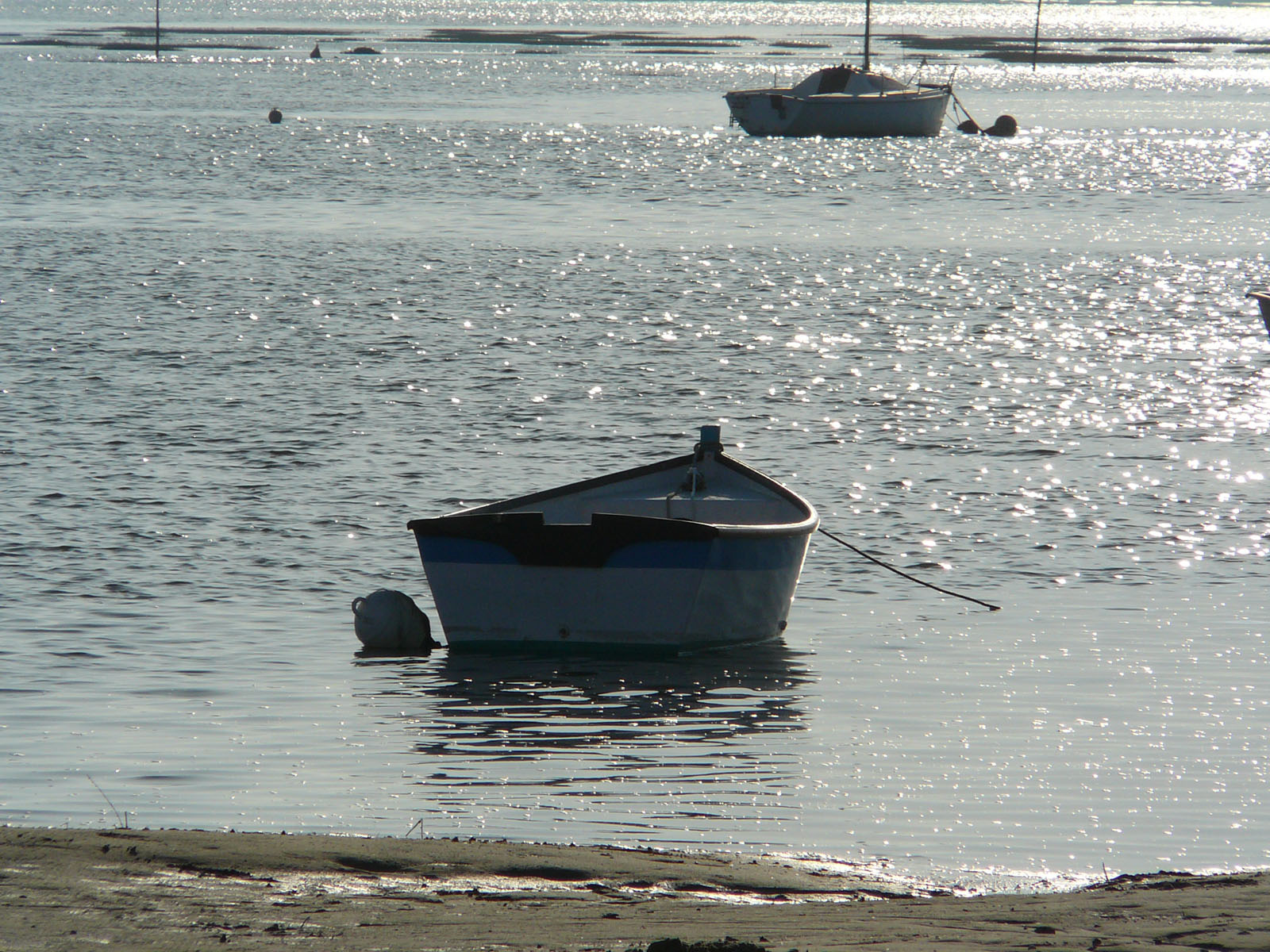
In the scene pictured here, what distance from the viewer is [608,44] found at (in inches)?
6009

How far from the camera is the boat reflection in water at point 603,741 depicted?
29.7 feet

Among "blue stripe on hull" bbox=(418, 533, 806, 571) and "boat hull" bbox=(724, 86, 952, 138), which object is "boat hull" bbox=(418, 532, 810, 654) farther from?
"boat hull" bbox=(724, 86, 952, 138)

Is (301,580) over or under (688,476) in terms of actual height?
under

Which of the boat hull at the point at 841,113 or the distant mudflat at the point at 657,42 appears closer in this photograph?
the boat hull at the point at 841,113

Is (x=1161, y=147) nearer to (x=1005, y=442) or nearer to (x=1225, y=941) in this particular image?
(x=1005, y=442)

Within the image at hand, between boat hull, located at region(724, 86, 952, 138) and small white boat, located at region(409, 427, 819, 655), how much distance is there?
56440 mm

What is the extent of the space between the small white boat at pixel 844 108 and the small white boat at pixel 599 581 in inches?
2223

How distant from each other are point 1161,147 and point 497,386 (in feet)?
177

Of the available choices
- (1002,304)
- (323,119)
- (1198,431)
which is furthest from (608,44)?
(1198,431)

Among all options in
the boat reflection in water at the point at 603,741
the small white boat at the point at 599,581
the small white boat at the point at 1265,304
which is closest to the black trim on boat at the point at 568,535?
the small white boat at the point at 599,581

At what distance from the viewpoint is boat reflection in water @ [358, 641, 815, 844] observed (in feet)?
29.7

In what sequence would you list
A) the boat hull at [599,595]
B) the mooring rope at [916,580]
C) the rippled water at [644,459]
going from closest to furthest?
1. the rippled water at [644,459]
2. the boat hull at [599,595]
3. the mooring rope at [916,580]

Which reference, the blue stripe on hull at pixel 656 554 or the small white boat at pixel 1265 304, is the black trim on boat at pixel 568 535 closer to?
the blue stripe on hull at pixel 656 554

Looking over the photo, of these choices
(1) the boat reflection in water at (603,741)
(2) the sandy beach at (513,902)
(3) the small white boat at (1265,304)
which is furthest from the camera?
(3) the small white boat at (1265,304)
